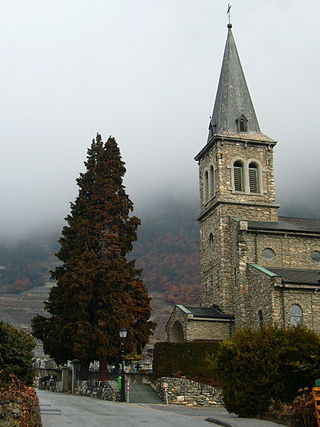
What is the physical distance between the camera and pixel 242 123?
48.2 meters

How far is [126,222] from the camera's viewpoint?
38594 mm

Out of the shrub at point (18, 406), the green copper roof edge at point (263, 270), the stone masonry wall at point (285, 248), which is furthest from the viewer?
the stone masonry wall at point (285, 248)

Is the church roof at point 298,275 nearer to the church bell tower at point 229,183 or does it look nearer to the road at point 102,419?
the church bell tower at point 229,183

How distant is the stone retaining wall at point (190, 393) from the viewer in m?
31.5

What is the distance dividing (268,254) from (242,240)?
2.29m

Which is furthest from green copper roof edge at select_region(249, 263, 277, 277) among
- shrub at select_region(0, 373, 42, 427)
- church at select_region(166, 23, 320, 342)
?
shrub at select_region(0, 373, 42, 427)

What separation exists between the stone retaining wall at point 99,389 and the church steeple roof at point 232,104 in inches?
882

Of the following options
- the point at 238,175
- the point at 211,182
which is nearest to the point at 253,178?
the point at 238,175

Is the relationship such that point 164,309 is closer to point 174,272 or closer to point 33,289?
point 174,272

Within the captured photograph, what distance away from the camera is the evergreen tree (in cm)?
3416

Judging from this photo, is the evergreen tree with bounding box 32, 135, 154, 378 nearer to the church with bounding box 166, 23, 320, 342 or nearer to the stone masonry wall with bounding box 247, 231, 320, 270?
the church with bounding box 166, 23, 320, 342

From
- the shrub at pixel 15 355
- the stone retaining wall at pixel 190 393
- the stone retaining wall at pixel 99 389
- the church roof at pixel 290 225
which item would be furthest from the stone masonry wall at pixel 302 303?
the shrub at pixel 15 355

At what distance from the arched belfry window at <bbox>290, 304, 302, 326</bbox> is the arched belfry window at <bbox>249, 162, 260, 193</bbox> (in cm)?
1196

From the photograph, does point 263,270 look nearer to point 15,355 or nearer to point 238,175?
point 238,175
